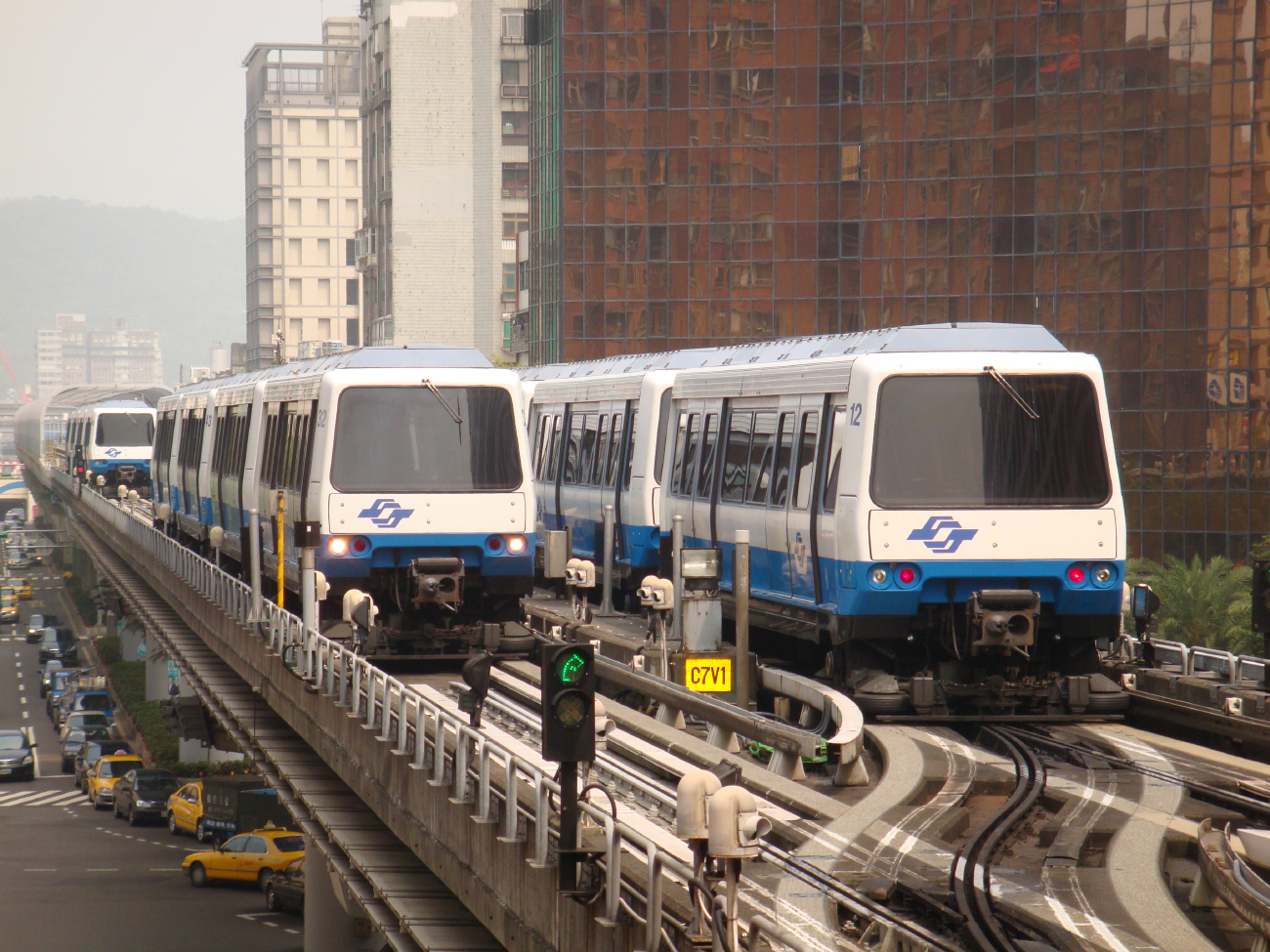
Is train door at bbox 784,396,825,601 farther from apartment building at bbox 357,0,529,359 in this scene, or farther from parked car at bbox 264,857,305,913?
apartment building at bbox 357,0,529,359

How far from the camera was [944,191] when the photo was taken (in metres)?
71.5

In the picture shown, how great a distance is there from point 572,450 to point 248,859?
84.6 feet

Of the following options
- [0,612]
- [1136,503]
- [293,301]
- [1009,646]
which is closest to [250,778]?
[1136,503]

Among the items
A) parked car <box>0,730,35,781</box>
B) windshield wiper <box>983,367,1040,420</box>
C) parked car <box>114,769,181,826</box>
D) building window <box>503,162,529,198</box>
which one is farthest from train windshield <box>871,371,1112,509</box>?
building window <box>503,162,529,198</box>

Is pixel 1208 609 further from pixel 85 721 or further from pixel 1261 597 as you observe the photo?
pixel 85 721

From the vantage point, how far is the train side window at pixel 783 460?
55.8 feet

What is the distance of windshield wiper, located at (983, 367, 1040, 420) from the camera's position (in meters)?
Answer: 15.0

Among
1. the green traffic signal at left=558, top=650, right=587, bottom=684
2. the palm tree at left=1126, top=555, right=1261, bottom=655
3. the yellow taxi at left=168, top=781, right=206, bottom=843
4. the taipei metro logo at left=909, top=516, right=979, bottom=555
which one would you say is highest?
the taipei metro logo at left=909, top=516, right=979, bottom=555

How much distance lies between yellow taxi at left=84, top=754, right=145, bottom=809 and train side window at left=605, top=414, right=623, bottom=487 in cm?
4303

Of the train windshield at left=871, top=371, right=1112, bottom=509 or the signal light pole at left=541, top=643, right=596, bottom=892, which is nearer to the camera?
the signal light pole at left=541, top=643, right=596, bottom=892

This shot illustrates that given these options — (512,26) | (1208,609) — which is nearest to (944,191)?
(1208,609)

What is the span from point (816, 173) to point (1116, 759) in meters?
62.9

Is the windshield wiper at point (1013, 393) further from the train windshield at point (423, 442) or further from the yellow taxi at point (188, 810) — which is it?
the yellow taxi at point (188, 810)

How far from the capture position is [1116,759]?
1326cm
